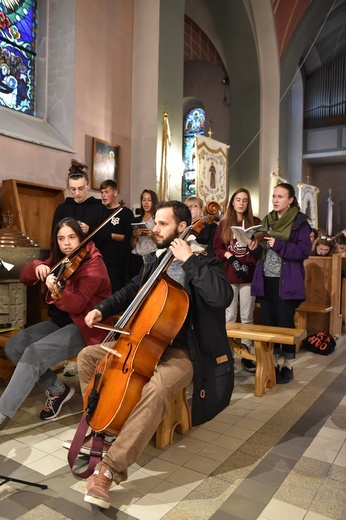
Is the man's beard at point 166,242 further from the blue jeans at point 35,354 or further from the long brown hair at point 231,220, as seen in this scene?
the long brown hair at point 231,220

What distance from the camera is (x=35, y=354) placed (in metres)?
2.55

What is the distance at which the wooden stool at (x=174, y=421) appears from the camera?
2.48 metres

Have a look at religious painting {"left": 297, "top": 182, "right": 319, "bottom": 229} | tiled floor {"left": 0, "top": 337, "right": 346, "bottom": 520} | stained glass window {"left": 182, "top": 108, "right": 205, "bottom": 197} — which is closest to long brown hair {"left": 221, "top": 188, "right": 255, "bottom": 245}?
tiled floor {"left": 0, "top": 337, "right": 346, "bottom": 520}

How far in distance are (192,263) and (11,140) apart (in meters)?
3.63

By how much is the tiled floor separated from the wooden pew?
207cm

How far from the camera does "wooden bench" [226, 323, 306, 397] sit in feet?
10.5

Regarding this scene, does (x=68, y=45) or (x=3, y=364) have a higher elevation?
(x=68, y=45)

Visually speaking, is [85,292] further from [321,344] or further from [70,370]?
[321,344]

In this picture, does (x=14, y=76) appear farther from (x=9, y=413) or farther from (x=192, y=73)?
(x=192, y=73)

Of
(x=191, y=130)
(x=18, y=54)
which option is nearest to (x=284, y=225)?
(x=18, y=54)

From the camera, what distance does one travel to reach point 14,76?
18.3 feet

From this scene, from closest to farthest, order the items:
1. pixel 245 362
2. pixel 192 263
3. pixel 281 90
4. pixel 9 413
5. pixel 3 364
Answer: pixel 192 263 → pixel 9 413 → pixel 3 364 → pixel 245 362 → pixel 281 90

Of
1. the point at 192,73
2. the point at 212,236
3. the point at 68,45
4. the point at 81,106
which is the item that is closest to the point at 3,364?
the point at 212,236

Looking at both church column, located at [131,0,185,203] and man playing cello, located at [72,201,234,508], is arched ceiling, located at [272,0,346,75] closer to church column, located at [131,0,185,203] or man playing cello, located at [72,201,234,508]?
church column, located at [131,0,185,203]
